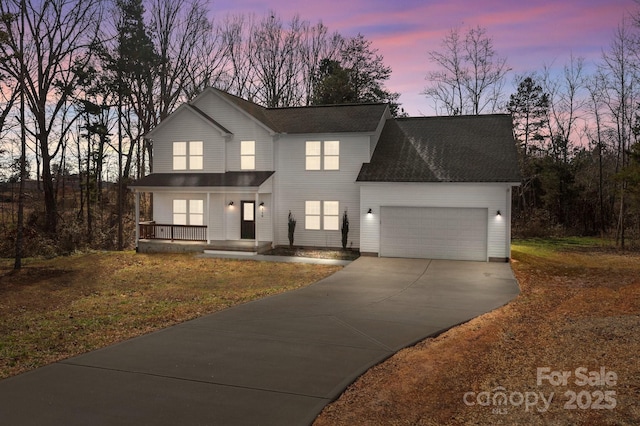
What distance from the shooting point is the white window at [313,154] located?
70.4 ft

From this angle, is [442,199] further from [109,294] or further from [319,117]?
[109,294]

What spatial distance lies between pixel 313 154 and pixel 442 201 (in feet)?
21.7

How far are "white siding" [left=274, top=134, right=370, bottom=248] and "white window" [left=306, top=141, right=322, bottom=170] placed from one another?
8.5 inches

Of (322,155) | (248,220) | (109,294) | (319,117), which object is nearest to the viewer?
(109,294)

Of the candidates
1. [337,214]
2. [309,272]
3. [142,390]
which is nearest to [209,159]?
[337,214]

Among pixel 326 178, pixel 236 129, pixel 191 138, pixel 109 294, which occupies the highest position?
pixel 236 129

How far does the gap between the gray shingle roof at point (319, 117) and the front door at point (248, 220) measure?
12.9 ft

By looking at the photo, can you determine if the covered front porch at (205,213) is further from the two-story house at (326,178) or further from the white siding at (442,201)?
the white siding at (442,201)

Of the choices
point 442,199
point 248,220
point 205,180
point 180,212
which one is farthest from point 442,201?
point 180,212

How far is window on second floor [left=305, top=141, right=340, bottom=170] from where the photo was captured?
21.3 meters

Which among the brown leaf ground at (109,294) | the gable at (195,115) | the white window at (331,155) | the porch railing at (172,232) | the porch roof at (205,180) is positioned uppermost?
the gable at (195,115)

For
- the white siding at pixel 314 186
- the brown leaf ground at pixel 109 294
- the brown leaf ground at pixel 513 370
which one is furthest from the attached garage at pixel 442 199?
the brown leaf ground at pixel 513 370

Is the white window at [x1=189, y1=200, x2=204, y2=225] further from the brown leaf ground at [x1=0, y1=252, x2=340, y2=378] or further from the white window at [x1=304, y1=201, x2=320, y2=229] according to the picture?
the white window at [x1=304, y1=201, x2=320, y2=229]

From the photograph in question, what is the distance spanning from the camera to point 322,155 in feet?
70.3
